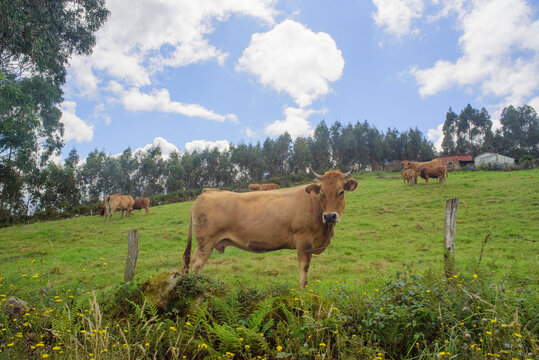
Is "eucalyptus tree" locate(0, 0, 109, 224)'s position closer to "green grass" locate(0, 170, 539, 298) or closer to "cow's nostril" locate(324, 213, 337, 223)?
"green grass" locate(0, 170, 539, 298)

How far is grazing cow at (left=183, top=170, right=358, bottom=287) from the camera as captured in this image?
6337mm

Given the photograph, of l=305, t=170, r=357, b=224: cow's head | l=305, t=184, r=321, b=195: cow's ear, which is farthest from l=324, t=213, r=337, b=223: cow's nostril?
l=305, t=184, r=321, b=195: cow's ear

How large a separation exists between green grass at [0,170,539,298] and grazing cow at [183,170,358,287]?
0.90 metres

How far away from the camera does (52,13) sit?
50.6 ft

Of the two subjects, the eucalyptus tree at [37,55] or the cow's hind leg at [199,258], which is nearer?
the cow's hind leg at [199,258]

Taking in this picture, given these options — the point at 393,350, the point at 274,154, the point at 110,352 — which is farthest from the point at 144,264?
the point at 274,154

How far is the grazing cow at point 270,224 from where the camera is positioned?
6.34m

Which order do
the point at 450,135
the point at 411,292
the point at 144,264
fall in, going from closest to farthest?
the point at 411,292 < the point at 144,264 < the point at 450,135

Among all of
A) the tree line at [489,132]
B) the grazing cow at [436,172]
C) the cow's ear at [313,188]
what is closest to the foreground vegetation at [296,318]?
the cow's ear at [313,188]

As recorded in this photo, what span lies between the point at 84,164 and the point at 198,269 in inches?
2725

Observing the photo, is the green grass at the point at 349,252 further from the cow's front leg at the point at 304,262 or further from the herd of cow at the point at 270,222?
the herd of cow at the point at 270,222

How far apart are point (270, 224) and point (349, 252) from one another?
5.10m

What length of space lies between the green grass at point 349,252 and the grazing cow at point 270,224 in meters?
0.90

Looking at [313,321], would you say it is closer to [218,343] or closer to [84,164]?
[218,343]
